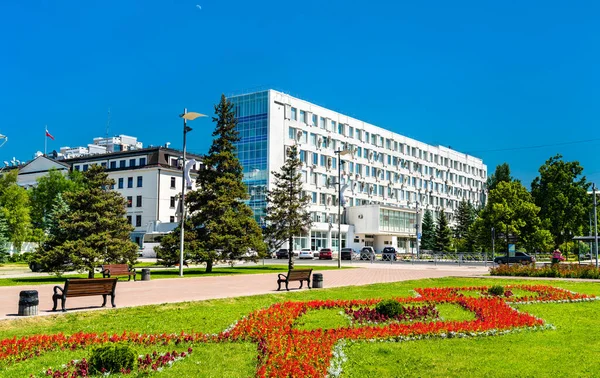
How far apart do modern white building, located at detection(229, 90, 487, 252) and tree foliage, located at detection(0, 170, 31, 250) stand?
26.6 metres

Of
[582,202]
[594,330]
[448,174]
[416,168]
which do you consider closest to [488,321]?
[594,330]

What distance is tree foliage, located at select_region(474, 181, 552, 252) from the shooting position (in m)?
54.9

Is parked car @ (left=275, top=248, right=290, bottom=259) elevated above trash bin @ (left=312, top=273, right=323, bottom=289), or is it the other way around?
parked car @ (left=275, top=248, right=290, bottom=259)

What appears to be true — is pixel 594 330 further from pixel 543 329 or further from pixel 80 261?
pixel 80 261

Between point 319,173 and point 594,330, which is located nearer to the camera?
point 594,330

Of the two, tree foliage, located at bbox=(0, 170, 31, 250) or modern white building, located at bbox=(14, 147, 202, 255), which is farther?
modern white building, located at bbox=(14, 147, 202, 255)

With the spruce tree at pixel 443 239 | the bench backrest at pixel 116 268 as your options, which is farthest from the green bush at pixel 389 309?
the spruce tree at pixel 443 239

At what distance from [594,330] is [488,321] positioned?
6.66 feet

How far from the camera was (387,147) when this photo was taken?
316 feet

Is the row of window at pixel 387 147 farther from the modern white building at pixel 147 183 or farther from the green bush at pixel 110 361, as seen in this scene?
the green bush at pixel 110 361

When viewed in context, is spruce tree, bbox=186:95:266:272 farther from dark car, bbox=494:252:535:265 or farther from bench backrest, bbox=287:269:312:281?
dark car, bbox=494:252:535:265

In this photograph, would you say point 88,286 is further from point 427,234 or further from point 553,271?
point 427,234

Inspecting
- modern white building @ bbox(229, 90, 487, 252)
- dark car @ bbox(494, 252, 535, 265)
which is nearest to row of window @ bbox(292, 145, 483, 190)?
modern white building @ bbox(229, 90, 487, 252)

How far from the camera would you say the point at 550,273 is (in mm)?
28641
